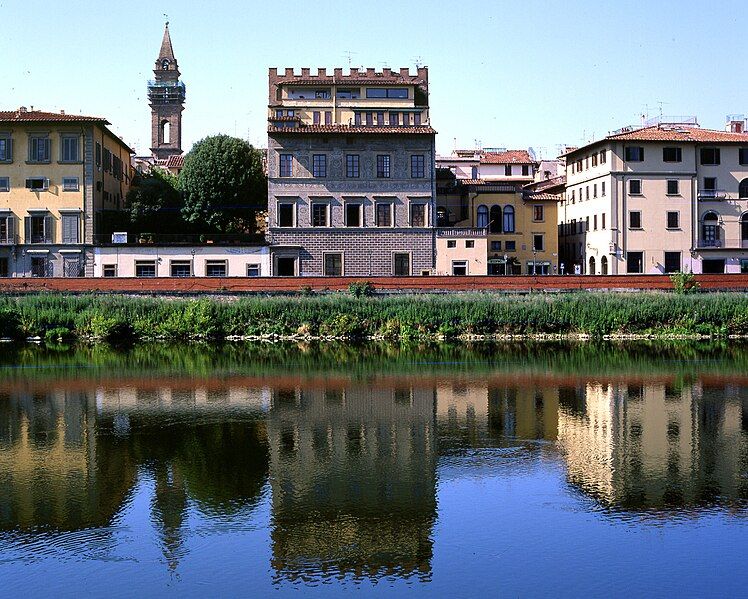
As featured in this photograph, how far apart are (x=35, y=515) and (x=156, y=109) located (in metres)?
96.0

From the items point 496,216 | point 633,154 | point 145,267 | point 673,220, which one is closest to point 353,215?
point 496,216

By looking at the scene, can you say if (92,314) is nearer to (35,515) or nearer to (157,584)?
(35,515)

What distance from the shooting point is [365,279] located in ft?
167

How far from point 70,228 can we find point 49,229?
3.74 ft

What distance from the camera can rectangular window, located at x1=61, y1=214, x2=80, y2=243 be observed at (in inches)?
2235

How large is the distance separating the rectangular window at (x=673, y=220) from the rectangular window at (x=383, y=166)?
55.6 feet

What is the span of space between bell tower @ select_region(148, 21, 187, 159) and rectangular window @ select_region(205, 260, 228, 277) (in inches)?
2172

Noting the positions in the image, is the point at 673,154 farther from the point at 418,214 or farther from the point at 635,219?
the point at 418,214

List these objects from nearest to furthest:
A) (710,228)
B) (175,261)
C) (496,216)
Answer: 1. (175,261)
2. (710,228)
3. (496,216)

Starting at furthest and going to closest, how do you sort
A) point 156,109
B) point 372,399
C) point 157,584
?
point 156,109
point 372,399
point 157,584

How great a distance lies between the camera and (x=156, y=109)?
108m

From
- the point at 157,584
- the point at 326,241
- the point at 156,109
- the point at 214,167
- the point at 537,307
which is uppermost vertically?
the point at 156,109

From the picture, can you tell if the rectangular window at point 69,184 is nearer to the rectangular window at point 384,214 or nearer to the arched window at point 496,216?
the rectangular window at point 384,214

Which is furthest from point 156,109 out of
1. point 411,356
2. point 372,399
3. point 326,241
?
point 372,399
